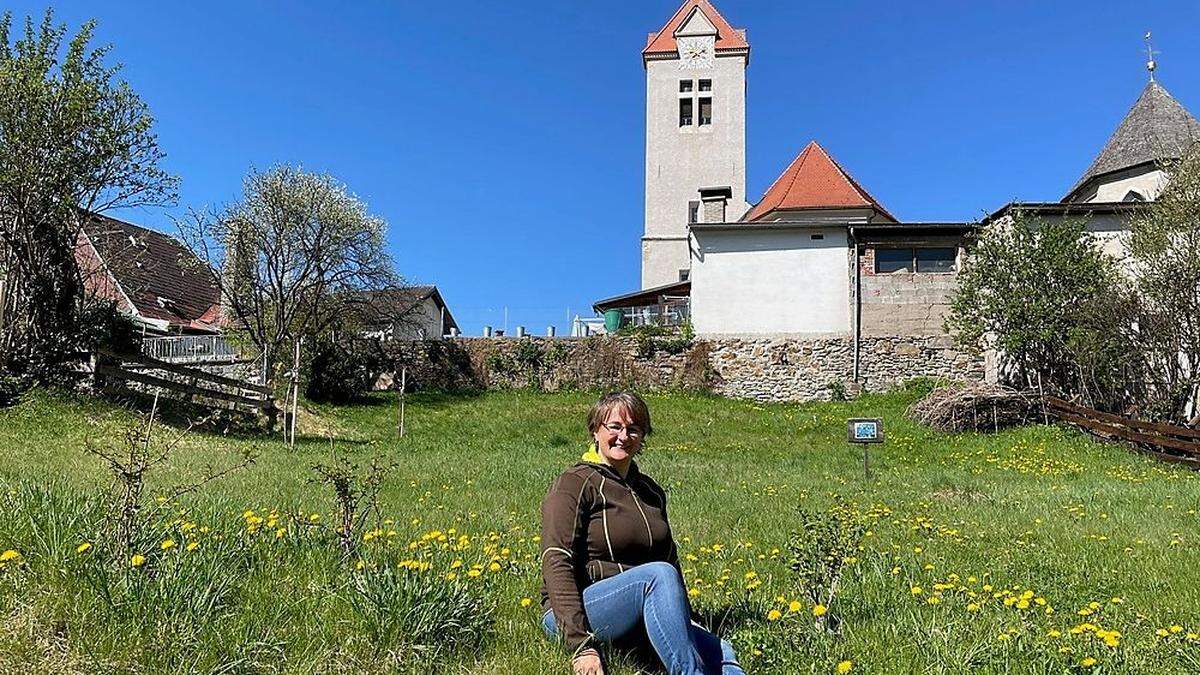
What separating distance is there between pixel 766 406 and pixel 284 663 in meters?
22.6

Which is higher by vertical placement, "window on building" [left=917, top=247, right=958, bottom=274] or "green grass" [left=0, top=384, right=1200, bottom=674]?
"window on building" [left=917, top=247, right=958, bottom=274]

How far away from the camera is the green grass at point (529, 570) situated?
115 inches

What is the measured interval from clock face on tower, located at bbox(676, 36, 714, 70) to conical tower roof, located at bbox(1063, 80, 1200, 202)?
1976cm

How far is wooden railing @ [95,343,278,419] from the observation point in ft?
47.9

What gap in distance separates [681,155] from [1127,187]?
1990 centimetres

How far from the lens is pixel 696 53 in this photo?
135ft

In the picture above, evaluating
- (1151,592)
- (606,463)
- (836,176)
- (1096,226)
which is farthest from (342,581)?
(836,176)

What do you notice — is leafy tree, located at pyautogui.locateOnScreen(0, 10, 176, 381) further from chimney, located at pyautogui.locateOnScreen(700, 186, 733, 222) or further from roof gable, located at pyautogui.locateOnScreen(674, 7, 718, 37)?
roof gable, located at pyautogui.locateOnScreen(674, 7, 718, 37)

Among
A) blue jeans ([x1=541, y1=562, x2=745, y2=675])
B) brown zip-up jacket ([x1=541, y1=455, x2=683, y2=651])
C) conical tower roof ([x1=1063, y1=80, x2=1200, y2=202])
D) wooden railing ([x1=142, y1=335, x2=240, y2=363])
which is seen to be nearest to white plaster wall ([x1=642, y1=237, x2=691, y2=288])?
conical tower roof ([x1=1063, y1=80, x2=1200, y2=202])

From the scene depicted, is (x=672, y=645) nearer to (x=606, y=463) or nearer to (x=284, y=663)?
(x=606, y=463)

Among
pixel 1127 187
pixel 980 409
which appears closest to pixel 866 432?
pixel 980 409

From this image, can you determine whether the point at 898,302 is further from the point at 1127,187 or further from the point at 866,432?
the point at 866,432

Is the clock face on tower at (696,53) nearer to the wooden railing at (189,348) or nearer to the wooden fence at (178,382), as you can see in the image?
the wooden railing at (189,348)

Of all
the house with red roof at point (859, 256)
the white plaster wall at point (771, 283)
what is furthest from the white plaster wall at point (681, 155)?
the white plaster wall at point (771, 283)
